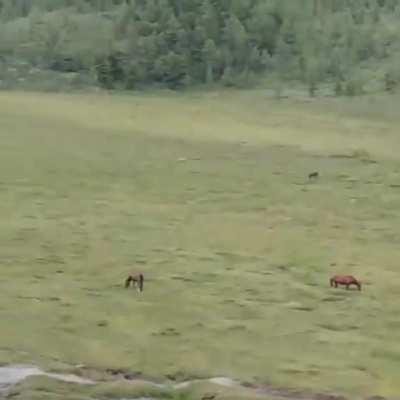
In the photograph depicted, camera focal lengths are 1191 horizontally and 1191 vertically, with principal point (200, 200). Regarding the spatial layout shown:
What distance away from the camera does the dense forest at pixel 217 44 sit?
115375 mm

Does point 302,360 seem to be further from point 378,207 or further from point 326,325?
point 378,207

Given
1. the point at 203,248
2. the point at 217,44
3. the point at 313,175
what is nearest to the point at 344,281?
the point at 203,248

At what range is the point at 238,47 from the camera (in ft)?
393

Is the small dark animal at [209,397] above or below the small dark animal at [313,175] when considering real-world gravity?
above

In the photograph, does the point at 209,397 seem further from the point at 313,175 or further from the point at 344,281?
the point at 313,175

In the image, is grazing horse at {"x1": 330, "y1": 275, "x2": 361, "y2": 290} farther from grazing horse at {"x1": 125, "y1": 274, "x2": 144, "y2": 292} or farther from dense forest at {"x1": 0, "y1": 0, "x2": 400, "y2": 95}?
dense forest at {"x1": 0, "y1": 0, "x2": 400, "y2": 95}

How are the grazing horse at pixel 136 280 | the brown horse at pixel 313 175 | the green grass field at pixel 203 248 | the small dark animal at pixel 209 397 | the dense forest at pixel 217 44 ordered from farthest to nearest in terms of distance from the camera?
the dense forest at pixel 217 44, the brown horse at pixel 313 175, the grazing horse at pixel 136 280, the green grass field at pixel 203 248, the small dark animal at pixel 209 397

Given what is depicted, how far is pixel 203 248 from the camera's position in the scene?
139ft

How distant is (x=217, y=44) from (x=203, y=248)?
260ft

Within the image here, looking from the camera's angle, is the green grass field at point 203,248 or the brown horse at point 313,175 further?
the brown horse at point 313,175

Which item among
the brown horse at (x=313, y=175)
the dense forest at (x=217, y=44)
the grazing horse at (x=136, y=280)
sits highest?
the grazing horse at (x=136, y=280)

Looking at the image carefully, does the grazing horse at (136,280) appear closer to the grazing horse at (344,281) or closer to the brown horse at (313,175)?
the grazing horse at (344,281)

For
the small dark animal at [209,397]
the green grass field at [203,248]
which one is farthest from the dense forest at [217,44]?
the small dark animal at [209,397]

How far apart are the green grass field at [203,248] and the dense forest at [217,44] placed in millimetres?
32405
